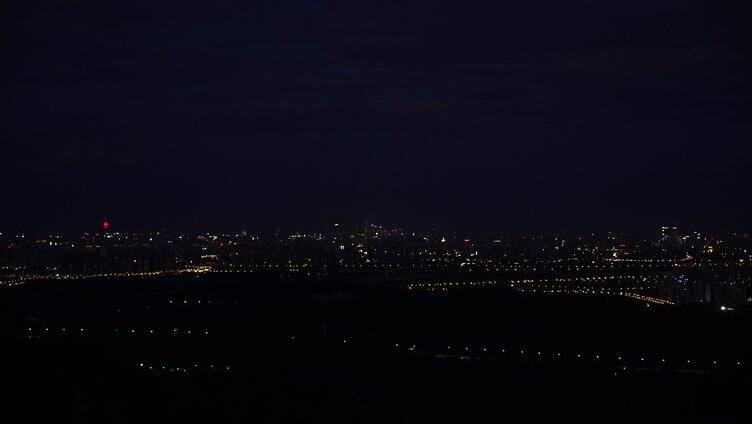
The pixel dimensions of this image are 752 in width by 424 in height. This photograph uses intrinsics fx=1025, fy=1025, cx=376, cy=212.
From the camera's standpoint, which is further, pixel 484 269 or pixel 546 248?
pixel 546 248

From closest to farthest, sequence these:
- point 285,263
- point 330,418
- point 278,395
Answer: point 330,418 → point 278,395 → point 285,263

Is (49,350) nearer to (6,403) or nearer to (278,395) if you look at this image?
(278,395)

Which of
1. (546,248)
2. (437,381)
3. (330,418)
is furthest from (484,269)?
(330,418)

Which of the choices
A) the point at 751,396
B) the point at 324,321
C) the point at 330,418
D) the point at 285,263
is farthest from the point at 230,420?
the point at 285,263

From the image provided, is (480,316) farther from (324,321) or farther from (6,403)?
(6,403)

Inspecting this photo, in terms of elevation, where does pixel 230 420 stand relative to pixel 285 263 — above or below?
above

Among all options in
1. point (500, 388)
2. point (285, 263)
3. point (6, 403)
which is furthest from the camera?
point (285, 263)
